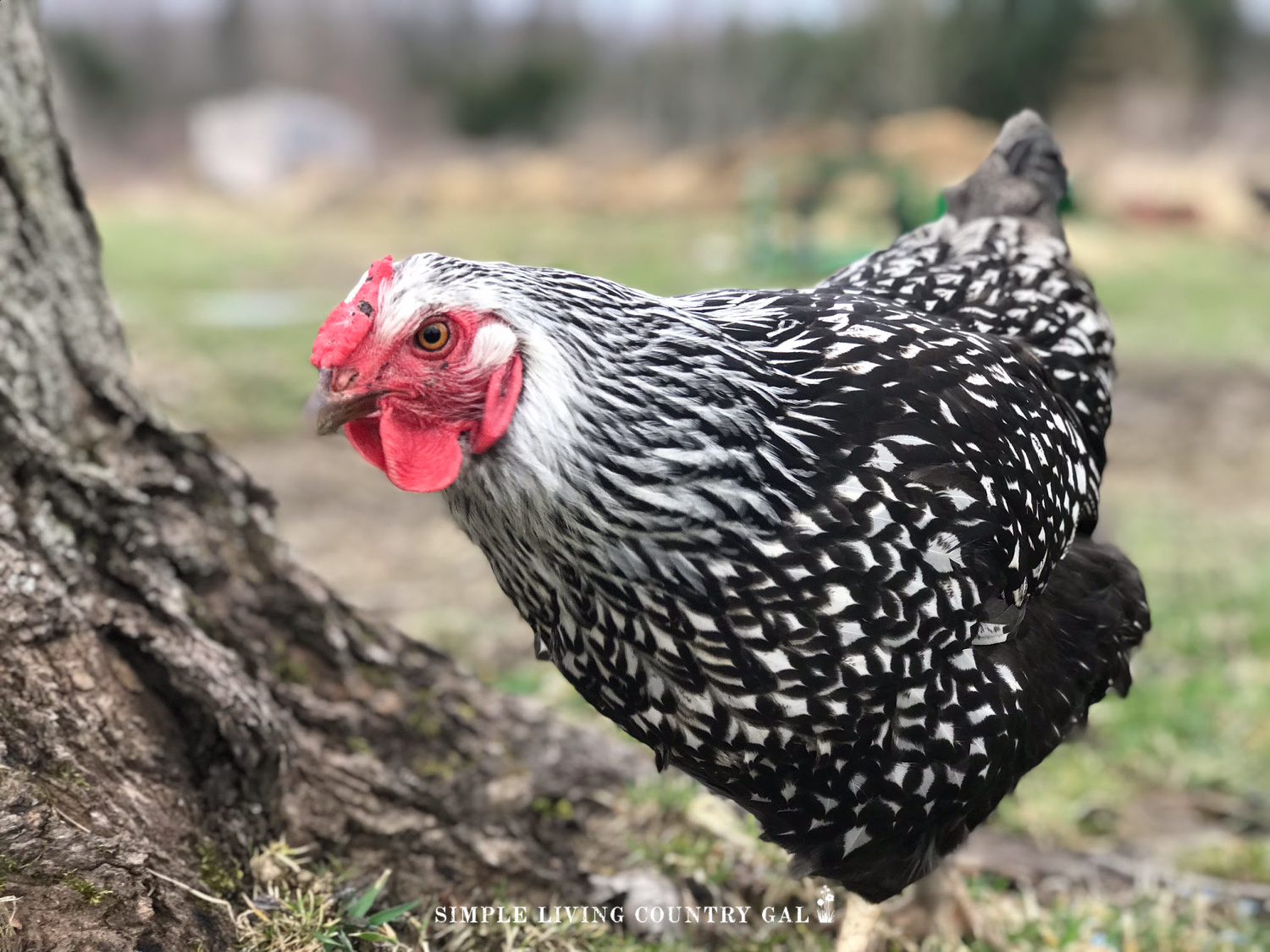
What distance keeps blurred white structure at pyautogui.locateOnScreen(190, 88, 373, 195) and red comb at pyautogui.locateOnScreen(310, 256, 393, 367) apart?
86.1 ft

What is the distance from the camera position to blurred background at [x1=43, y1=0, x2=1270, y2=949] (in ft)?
11.5

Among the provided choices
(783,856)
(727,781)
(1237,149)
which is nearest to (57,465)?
(727,781)

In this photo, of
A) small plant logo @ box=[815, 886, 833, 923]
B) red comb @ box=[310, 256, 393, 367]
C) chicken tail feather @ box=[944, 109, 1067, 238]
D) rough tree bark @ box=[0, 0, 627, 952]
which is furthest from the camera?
chicken tail feather @ box=[944, 109, 1067, 238]

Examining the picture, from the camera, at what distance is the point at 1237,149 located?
2542 cm

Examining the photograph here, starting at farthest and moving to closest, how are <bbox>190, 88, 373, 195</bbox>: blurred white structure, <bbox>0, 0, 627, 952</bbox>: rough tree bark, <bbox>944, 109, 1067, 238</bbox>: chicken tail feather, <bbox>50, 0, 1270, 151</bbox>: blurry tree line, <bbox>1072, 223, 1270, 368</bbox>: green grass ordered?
<bbox>50, 0, 1270, 151</bbox>: blurry tree line → <bbox>190, 88, 373, 195</bbox>: blurred white structure → <bbox>1072, 223, 1270, 368</bbox>: green grass → <bbox>944, 109, 1067, 238</bbox>: chicken tail feather → <bbox>0, 0, 627, 952</bbox>: rough tree bark

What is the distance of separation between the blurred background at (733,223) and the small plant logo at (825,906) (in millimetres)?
46

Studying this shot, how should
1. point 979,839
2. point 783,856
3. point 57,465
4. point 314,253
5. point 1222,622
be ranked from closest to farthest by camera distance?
1. point 57,465
2. point 783,856
3. point 979,839
4. point 1222,622
5. point 314,253

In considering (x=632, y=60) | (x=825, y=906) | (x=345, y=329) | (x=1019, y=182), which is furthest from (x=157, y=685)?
(x=632, y=60)

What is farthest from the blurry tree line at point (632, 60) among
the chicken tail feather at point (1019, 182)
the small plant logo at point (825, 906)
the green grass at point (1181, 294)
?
the small plant logo at point (825, 906)

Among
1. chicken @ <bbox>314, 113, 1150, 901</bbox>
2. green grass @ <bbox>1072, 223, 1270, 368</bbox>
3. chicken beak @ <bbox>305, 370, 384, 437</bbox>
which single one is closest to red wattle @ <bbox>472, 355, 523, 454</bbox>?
→ chicken @ <bbox>314, 113, 1150, 901</bbox>

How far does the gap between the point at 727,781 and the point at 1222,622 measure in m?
3.86

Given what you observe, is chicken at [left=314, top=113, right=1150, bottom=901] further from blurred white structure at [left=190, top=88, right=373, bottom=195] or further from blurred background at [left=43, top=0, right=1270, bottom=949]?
blurred white structure at [left=190, top=88, right=373, bottom=195]

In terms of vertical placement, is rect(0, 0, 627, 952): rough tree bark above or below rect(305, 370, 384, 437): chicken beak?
below

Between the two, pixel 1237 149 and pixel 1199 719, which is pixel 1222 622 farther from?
pixel 1237 149
